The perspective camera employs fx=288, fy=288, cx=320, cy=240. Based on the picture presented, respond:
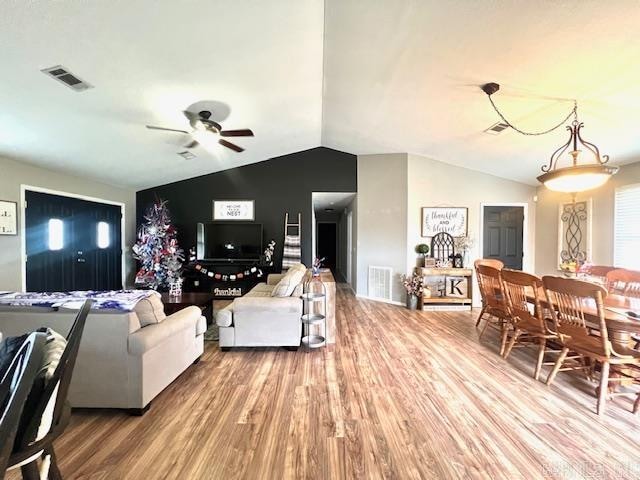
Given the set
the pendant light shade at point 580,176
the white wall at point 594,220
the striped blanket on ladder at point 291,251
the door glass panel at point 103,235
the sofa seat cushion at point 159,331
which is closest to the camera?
the sofa seat cushion at point 159,331

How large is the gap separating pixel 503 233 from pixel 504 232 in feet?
0.09

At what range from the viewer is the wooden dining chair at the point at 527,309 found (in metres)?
2.76

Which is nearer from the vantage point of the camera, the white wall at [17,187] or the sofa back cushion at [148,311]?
the sofa back cushion at [148,311]

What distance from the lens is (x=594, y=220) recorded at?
448cm

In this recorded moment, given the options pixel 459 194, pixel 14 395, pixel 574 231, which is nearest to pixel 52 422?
pixel 14 395

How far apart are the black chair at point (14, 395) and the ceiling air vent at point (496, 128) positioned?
4.72m

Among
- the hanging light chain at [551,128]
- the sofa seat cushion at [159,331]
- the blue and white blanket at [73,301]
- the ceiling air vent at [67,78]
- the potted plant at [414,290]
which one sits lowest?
the potted plant at [414,290]

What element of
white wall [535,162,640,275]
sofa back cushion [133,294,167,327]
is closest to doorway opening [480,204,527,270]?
white wall [535,162,640,275]

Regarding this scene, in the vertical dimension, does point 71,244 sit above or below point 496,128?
below

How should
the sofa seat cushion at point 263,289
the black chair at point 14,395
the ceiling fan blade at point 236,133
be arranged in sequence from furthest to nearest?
the sofa seat cushion at point 263,289, the ceiling fan blade at point 236,133, the black chair at point 14,395

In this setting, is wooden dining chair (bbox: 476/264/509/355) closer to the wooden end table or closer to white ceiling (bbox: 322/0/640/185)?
white ceiling (bbox: 322/0/640/185)

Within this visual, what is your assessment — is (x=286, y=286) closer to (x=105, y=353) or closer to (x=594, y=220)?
(x=105, y=353)

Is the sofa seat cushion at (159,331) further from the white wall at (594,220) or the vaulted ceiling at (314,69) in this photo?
the white wall at (594,220)

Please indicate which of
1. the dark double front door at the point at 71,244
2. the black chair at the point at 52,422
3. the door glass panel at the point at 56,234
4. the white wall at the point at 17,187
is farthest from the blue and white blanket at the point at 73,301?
the door glass panel at the point at 56,234
